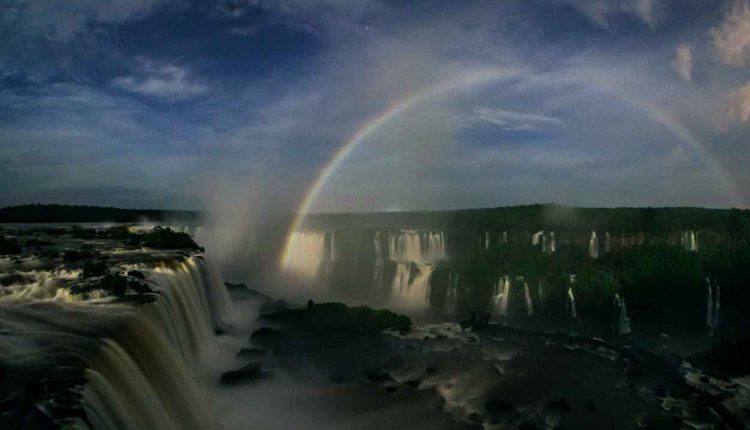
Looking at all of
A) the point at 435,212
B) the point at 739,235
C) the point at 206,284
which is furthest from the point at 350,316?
the point at 435,212

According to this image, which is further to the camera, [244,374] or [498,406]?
[244,374]

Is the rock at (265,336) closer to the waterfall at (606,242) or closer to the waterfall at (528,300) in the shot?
the waterfall at (528,300)

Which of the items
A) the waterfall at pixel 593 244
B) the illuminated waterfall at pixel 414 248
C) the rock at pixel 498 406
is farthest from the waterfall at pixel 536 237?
the rock at pixel 498 406

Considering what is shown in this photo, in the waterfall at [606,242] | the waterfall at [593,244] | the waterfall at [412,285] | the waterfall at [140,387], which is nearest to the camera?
the waterfall at [140,387]

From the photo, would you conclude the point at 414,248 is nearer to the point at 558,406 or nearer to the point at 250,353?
the point at 250,353

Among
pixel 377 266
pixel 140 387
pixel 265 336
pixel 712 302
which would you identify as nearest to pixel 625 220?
pixel 712 302

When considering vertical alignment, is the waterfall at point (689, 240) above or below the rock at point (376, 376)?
above
